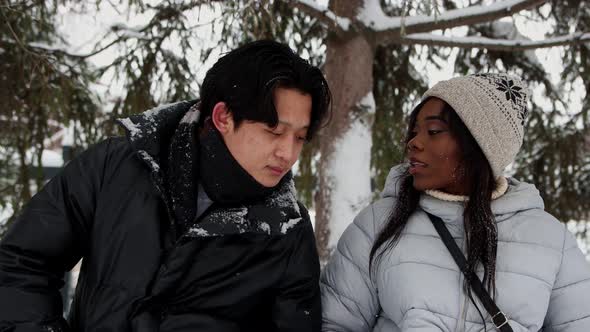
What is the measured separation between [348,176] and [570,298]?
173 centimetres

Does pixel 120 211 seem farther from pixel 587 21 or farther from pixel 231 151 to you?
pixel 587 21

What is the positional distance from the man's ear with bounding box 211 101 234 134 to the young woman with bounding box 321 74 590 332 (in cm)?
63

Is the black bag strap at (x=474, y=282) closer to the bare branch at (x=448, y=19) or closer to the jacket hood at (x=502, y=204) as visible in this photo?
the jacket hood at (x=502, y=204)

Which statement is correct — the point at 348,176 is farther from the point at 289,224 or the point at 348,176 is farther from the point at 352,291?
the point at 289,224

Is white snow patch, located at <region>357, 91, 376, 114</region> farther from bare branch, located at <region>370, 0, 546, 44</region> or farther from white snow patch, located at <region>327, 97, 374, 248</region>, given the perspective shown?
bare branch, located at <region>370, 0, 546, 44</region>

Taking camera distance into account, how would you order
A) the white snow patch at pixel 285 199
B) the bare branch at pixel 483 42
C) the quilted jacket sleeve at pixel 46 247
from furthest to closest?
the bare branch at pixel 483 42 → the white snow patch at pixel 285 199 → the quilted jacket sleeve at pixel 46 247

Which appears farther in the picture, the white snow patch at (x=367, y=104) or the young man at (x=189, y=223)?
the white snow patch at (x=367, y=104)

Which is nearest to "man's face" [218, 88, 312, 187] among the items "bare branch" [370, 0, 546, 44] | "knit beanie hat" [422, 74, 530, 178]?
"knit beanie hat" [422, 74, 530, 178]

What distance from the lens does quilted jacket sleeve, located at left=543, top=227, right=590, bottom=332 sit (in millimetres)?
1866

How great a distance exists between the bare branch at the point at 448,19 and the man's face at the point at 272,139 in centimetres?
164

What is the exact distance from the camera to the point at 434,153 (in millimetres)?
1942

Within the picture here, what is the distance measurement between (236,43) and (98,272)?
9.32 feet

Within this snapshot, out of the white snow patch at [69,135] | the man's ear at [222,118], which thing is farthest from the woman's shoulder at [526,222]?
the white snow patch at [69,135]

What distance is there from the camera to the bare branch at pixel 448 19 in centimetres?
314
